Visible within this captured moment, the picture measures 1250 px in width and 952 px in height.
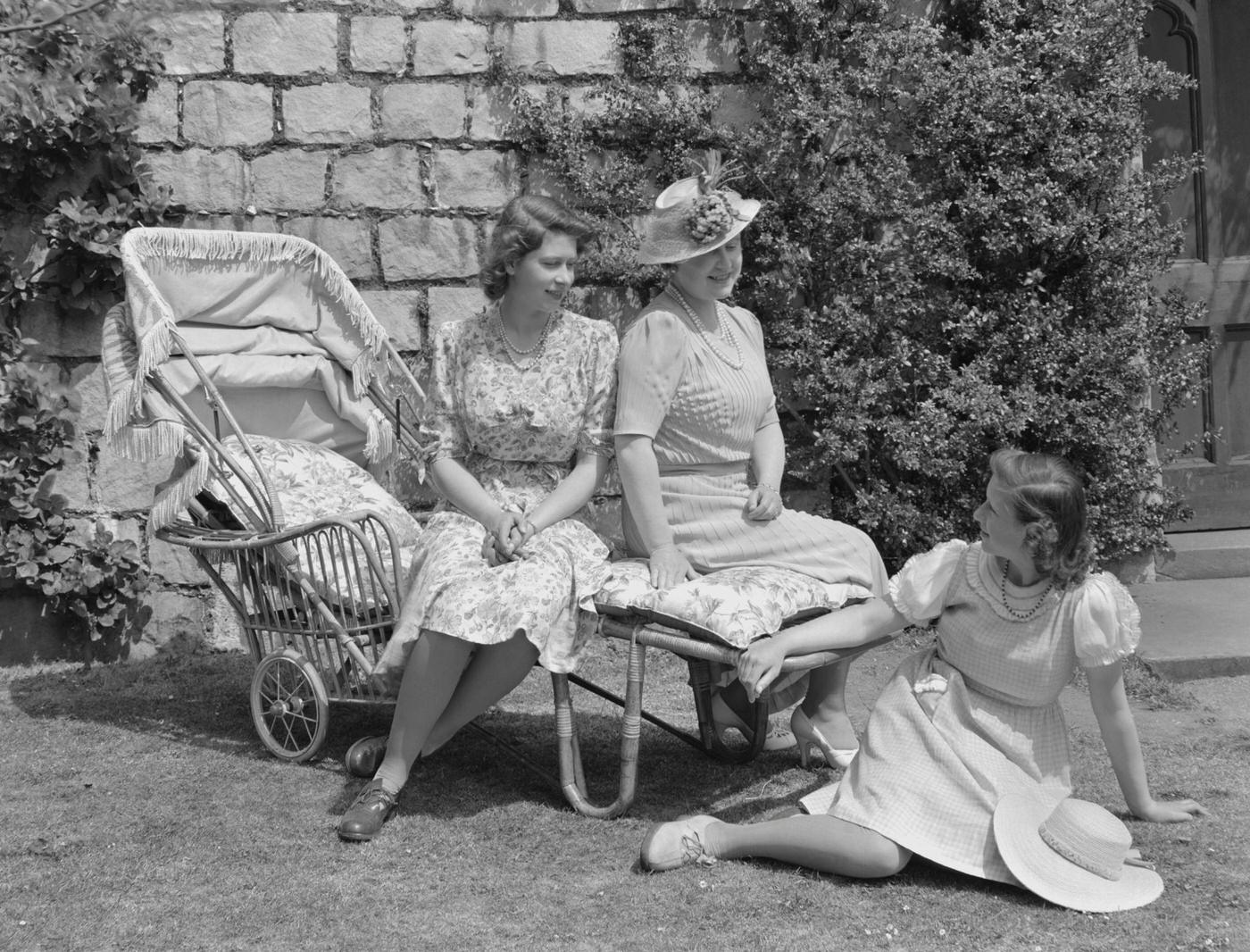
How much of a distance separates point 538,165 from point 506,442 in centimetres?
189

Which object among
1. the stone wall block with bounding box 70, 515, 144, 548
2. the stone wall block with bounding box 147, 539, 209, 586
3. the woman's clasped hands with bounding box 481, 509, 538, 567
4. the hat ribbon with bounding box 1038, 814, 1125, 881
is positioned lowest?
the hat ribbon with bounding box 1038, 814, 1125, 881

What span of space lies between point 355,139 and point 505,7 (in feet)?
2.46

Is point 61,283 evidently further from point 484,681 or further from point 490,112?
point 484,681

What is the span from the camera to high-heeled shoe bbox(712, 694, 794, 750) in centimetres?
363

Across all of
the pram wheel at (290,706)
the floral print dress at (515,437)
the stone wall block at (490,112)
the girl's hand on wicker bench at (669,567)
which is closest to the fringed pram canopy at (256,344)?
the pram wheel at (290,706)

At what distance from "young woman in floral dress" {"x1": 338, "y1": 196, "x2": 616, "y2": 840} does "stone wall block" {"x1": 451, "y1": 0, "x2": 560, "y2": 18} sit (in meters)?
1.81

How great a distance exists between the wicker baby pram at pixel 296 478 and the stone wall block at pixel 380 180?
0.85 metres

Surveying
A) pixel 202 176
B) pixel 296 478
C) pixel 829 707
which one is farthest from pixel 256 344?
pixel 829 707

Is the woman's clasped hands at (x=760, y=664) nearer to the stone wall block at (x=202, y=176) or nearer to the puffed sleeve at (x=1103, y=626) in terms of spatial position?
the puffed sleeve at (x=1103, y=626)

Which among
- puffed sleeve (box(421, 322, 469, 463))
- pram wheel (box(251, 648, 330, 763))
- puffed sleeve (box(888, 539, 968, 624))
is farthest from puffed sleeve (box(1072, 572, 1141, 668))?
pram wheel (box(251, 648, 330, 763))

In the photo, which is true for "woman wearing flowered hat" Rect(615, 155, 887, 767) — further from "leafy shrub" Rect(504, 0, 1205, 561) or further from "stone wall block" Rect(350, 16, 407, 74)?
"stone wall block" Rect(350, 16, 407, 74)

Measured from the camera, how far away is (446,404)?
3676 millimetres

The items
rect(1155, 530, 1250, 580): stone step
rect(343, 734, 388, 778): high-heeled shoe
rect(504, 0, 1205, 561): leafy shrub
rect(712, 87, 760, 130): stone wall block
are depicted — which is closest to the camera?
rect(343, 734, 388, 778): high-heeled shoe

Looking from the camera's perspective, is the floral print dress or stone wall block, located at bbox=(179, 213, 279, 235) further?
stone wall block, located at bbox=(179, 213, 279, 235)
